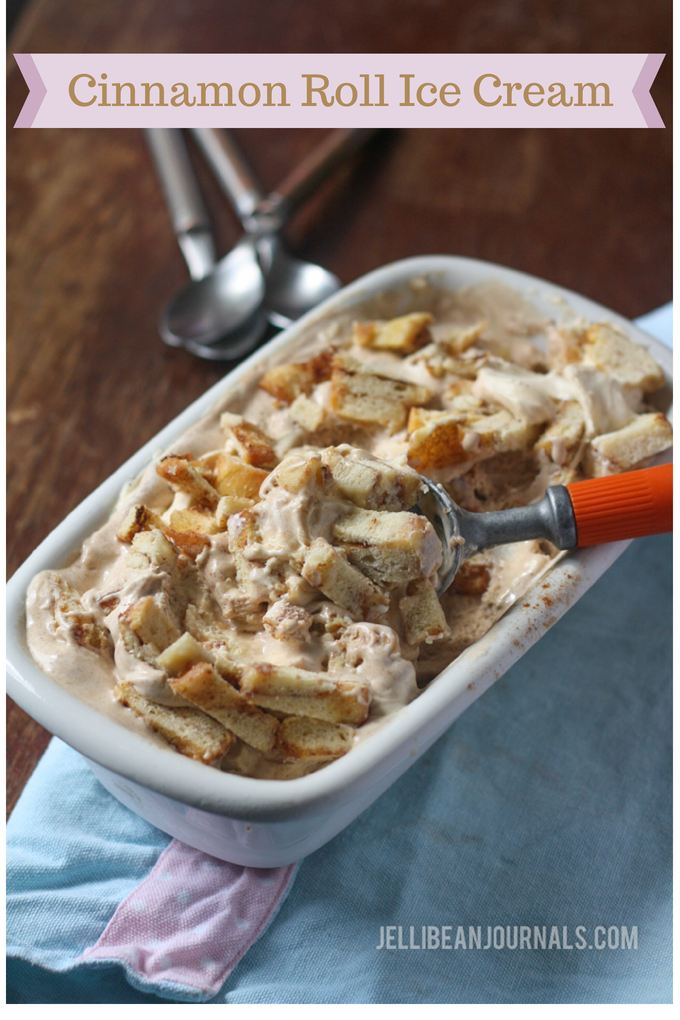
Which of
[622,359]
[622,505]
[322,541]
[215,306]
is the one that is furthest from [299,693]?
[215,306]

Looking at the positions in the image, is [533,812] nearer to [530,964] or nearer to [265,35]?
[530,964]

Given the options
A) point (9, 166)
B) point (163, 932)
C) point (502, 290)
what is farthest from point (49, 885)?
point (9, 166)

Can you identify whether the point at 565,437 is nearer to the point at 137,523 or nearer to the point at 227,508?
the point at 227,508

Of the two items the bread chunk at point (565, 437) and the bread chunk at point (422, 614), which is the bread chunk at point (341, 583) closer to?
the bread chunk at point (422, 614)

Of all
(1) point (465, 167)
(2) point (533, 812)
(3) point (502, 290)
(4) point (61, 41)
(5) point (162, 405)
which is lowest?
(2) point (533, 812)

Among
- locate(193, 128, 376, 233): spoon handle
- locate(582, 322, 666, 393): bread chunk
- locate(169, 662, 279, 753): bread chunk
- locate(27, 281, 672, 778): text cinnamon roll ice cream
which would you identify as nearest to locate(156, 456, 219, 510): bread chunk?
locate(27, 281, 672, 778): text cinnamon roll ice cream

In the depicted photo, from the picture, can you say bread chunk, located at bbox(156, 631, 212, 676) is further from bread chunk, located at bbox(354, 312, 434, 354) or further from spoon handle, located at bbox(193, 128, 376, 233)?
spoon handle, located at bbox(193, 128, 376, 233)

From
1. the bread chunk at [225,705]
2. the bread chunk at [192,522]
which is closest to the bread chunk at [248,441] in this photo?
the bread chunk at [192,522]
